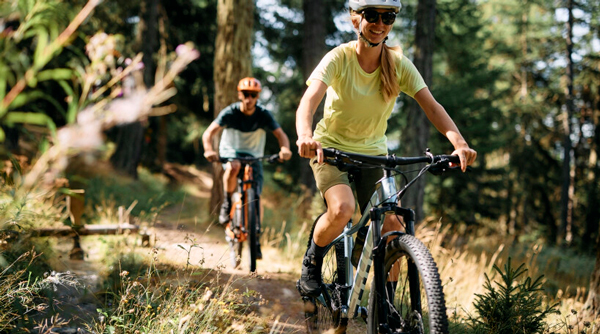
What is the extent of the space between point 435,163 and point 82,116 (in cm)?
186

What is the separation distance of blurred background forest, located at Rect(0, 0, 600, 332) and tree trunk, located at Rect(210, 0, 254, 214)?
0.06 ft

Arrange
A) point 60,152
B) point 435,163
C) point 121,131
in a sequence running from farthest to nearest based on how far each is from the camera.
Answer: point 121,131 → point 435,163 → point 60,152

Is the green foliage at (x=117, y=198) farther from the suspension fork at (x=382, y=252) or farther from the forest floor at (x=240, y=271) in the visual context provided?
the suspension fork at (x=382, y=252)

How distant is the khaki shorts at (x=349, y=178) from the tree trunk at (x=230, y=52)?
4.99 meters

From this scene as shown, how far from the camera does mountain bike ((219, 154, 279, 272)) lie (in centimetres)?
502

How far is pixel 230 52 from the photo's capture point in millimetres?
7832

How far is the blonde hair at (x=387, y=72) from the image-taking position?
2942 mm

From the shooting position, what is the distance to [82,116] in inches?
49.6

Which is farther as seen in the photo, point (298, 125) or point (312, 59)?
point (312, 59)

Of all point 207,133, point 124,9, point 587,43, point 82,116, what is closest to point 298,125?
point 82,116

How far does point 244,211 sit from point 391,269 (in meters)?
2.90

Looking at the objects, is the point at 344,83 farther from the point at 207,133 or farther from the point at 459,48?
the point at 459,48

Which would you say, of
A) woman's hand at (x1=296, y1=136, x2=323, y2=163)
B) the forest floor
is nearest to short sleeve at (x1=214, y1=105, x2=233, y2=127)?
the forest floor

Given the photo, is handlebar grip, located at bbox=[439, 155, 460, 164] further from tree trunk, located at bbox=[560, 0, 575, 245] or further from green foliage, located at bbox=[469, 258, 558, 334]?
tree trunk, located at bbox=[560, 0, 575, 245]
